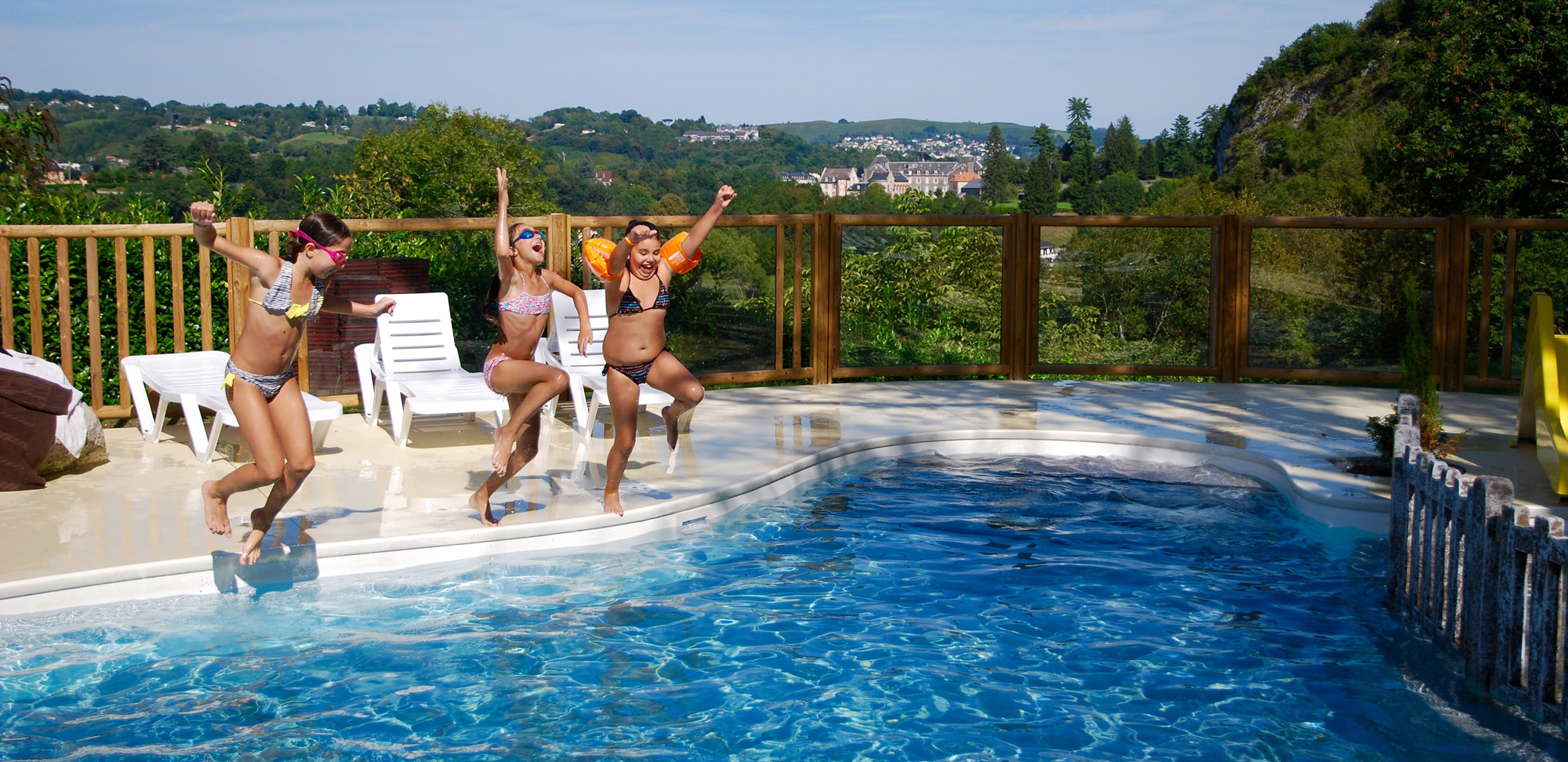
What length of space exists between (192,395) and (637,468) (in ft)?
10.1

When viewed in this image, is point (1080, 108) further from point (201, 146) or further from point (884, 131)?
point (201, 146)

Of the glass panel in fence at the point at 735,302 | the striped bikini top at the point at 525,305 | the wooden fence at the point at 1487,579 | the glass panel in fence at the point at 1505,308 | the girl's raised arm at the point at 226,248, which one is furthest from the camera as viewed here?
the glass panel in fence at the point at 735,302

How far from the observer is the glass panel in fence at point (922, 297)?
12312 millimetres

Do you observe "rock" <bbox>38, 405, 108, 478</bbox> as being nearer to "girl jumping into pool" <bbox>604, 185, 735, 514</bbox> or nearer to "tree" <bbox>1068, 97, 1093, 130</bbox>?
"girl jumping into pool" <bbox>604, 185, 735, 514</bbox>

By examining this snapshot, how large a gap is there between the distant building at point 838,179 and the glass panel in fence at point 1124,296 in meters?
87.6

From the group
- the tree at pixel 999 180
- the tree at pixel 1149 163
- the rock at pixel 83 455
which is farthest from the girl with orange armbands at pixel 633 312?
the tree at pixel 1149 163

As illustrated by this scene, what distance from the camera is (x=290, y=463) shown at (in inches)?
228

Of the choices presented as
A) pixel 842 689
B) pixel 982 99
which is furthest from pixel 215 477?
pixel 982 99

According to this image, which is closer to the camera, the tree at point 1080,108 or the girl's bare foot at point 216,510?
the girl's bare foot at point 216,510

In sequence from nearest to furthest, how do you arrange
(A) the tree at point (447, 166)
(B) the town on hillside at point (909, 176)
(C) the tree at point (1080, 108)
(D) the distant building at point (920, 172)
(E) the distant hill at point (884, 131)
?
(A) the tree at point (447, 166) → (B) the town on hillside at point (909, 176) → (D) the distant building at point (920, 172) → (E) the distant hill at point (884, 131) → (C) the tree at point (1080, 108)

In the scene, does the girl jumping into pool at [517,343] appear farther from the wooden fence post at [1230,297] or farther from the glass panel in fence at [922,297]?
the wooden fence post at [1230,297]

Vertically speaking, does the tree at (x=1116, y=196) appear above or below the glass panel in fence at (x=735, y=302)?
above

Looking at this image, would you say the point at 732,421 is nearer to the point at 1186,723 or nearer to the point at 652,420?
the point at 652,420

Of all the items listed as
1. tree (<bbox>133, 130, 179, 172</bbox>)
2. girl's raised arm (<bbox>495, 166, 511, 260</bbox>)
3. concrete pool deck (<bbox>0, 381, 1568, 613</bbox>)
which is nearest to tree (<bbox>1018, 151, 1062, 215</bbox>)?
tree (<bbox>133, 130, 179, 172</bbox>)
